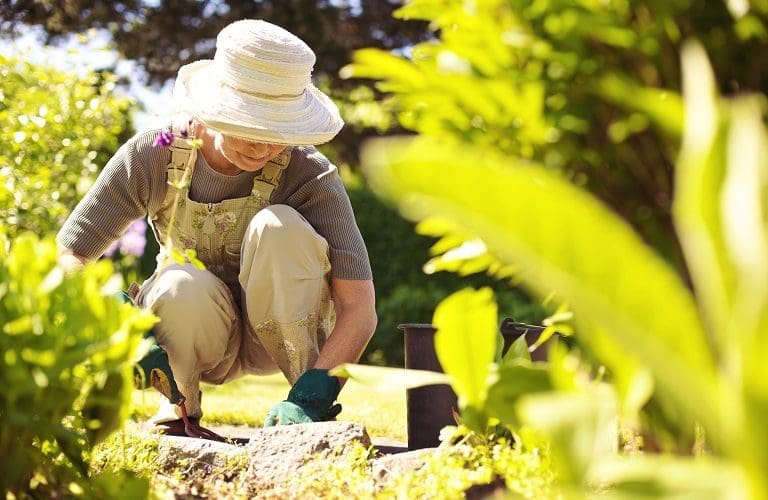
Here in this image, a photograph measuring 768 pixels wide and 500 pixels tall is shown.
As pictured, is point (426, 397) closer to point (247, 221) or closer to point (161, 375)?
point (247, 221)

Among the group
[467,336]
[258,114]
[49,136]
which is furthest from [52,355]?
[49,136]

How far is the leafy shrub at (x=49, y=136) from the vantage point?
436cm

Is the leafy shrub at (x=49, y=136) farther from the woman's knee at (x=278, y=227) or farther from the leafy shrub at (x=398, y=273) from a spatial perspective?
the leafy shrub at (x=398, y=273)

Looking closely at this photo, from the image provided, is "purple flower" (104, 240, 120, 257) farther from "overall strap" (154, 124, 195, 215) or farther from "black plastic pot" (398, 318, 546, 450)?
"black plastic pot" (398, 318, 546, 450)

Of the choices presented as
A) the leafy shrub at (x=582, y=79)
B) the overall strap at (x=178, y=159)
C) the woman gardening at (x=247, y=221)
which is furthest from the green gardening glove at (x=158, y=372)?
the leafy shrub at (x=582, y=79)

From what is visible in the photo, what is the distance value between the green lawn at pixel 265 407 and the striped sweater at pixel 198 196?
1.94 ft

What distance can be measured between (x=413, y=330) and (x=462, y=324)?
6.55ft

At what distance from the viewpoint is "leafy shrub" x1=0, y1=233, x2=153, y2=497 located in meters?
1.42

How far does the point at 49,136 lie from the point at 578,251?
4782 millimetres

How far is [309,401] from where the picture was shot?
274 centimetres

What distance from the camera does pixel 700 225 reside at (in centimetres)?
85

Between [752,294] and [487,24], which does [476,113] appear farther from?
[752,294]

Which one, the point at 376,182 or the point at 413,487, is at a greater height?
the point at 376,182

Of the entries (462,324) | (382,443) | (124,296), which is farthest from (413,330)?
(462,324)
